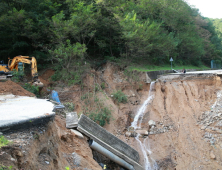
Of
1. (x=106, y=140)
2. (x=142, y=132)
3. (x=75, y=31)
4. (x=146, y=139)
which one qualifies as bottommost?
(x=146, y=139)

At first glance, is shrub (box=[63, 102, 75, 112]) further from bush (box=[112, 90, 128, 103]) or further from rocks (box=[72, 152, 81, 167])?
rocks (box=[72, 152, 81, 167])

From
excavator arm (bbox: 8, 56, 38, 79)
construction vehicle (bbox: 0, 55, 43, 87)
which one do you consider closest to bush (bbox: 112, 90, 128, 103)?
construction vehicle (bbox: 0, 55, 43, 87)

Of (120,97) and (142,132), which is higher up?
(120,97)

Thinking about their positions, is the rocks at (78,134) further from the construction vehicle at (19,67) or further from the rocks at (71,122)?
the construction vehicle at (19,67)

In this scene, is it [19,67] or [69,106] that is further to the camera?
[19,67]

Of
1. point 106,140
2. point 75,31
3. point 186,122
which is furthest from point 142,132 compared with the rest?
point 75,31

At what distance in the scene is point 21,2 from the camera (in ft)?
48.7

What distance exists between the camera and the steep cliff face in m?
9.98

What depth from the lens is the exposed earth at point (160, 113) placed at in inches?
358

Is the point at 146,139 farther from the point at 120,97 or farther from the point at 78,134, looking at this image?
the point at 78,134


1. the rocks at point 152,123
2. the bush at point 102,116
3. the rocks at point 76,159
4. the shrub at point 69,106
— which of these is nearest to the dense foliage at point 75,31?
the shrub at point 69,106

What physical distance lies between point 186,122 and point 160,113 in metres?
2.00

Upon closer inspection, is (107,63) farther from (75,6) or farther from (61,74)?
(75,6)

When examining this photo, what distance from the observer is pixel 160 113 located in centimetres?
1327
